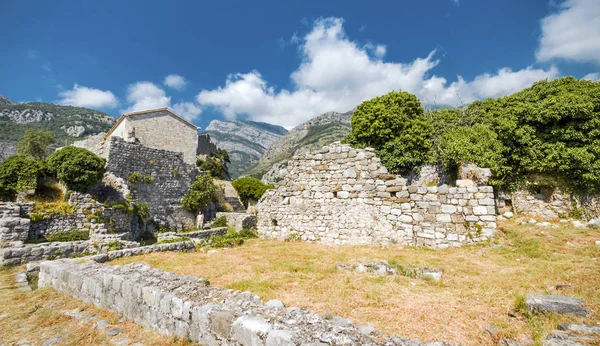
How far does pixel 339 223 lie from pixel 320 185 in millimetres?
1773

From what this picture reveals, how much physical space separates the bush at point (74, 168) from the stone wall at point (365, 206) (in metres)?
12.9

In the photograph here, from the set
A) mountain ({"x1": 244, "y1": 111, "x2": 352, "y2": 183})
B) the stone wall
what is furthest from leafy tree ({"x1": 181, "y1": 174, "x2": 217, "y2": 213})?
mountain ({"x1": 244, "y1": 111, "x2": 352, "y2": 183})

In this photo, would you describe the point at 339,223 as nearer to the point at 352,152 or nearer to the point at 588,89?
the point at 352,152

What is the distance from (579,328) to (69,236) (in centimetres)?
1891

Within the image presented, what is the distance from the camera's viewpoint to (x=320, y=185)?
1105 centimetres

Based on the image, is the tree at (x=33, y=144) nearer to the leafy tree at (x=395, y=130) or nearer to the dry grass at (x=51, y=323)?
the dry grass at (x=51, y=323)

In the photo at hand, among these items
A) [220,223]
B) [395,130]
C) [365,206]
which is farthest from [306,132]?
[365,206]

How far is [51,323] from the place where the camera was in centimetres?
452

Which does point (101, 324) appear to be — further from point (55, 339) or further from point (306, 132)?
point (306, 132)

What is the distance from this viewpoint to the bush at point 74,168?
16.1 metres

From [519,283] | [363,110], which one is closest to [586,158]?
[519,283]

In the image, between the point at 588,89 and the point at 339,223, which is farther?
the point at 588,89

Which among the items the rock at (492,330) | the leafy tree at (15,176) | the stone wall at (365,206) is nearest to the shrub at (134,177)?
the leafy tree at (15,176)

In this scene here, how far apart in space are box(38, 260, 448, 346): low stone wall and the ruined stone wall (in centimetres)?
1656
